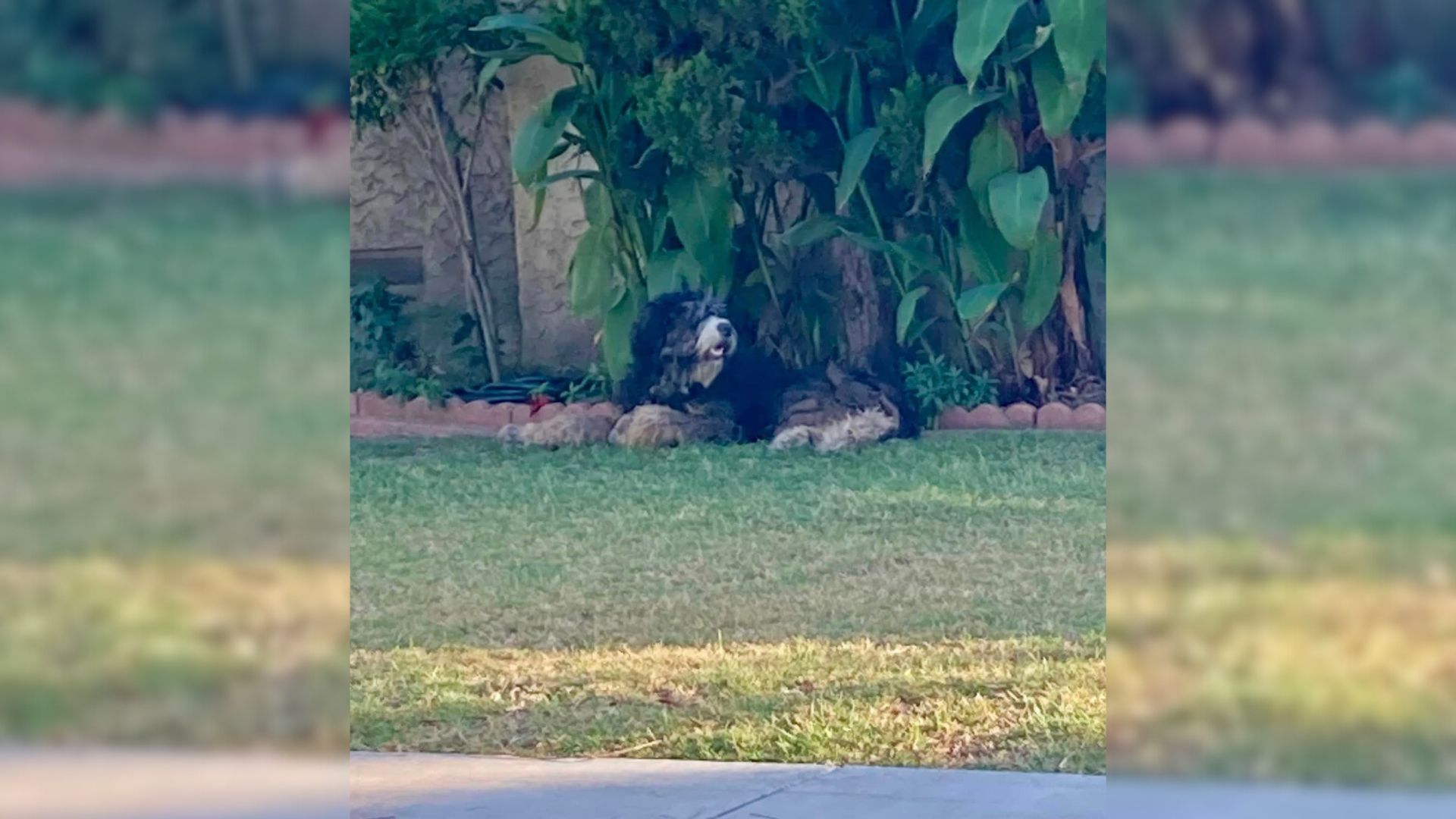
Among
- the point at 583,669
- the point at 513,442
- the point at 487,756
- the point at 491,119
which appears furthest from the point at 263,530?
the point at 491,119

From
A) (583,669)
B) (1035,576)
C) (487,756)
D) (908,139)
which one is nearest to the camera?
(487,756)

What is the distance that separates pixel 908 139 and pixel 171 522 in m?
6.15

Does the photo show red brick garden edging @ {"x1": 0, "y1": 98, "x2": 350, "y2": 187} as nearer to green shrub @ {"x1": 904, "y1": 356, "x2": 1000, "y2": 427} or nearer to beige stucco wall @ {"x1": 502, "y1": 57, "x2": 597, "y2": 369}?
green shrub @ {"x1": 904, "y1": 356, "x2": 1000, "y2": 427}

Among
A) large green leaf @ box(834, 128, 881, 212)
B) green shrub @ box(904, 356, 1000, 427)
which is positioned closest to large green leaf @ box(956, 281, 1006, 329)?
green shrub @ box(904, 356, 1000, 427)

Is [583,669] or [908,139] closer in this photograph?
[583,669]

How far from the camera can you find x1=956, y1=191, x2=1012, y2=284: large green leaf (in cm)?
748

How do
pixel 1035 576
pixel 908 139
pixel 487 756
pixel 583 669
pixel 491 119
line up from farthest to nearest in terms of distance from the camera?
pixel 491 119 → pixel 908 139 → pixel 1035 576 → pixel 583 669 → pixel 487 756

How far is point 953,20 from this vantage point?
7629 millimetres

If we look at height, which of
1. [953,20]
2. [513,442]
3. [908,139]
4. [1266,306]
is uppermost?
[953,20]

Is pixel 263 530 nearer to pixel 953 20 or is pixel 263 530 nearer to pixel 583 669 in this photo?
pixel 583 669

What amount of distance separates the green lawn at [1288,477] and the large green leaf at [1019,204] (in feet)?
18.2

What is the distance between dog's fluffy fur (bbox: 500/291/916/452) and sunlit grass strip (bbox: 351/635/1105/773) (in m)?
2.06

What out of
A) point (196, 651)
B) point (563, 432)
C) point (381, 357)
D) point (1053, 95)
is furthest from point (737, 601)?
point (196, 651)

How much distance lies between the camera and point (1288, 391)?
153 cm
